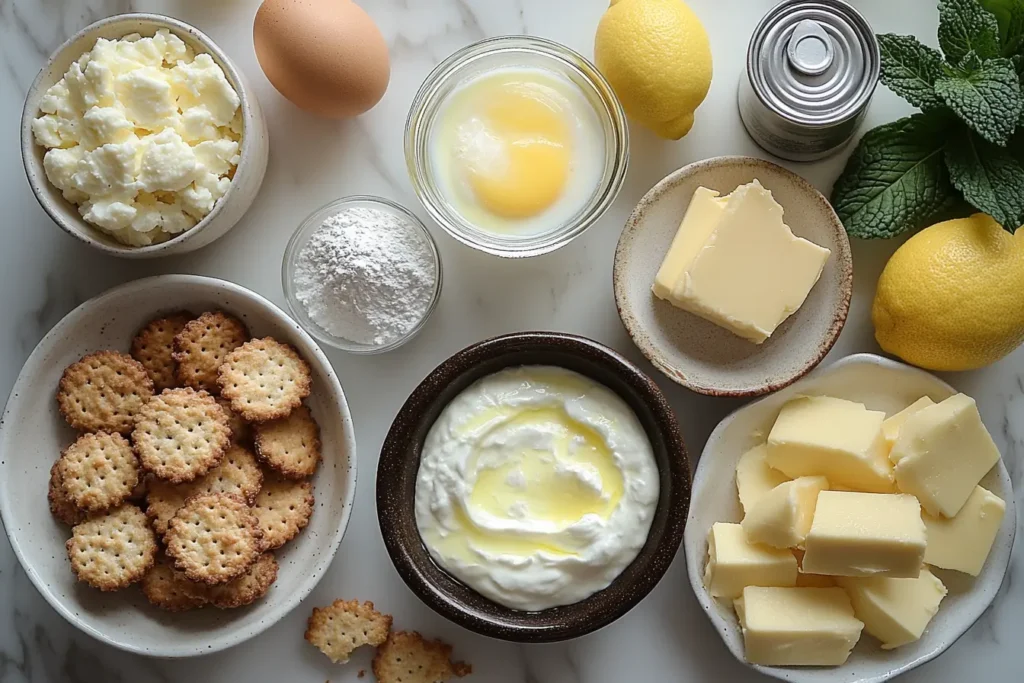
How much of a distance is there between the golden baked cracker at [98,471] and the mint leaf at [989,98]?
1554 mm

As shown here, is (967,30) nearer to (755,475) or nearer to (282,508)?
(755,475)

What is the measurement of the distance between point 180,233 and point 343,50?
43 centimetres

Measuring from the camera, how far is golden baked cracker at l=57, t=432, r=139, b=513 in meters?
1.52

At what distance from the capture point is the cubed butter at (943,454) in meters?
1.51

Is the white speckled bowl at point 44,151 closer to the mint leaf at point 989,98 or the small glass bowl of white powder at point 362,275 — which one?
the small glass bowl of white powder at point 362,275

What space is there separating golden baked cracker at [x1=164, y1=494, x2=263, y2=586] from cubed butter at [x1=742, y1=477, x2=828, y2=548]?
2.89 feet

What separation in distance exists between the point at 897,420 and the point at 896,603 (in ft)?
1.06

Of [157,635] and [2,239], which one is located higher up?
[2,239]

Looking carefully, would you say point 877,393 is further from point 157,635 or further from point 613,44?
point 157,635

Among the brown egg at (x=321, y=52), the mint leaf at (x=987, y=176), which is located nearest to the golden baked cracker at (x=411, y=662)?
the brown egg at (x=321, y=52)

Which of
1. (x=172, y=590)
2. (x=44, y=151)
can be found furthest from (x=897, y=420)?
(x=44, y=151)

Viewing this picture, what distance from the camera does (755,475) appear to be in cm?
160

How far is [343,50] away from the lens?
1.48 m

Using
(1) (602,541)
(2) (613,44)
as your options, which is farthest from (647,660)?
(2) (613,44)
